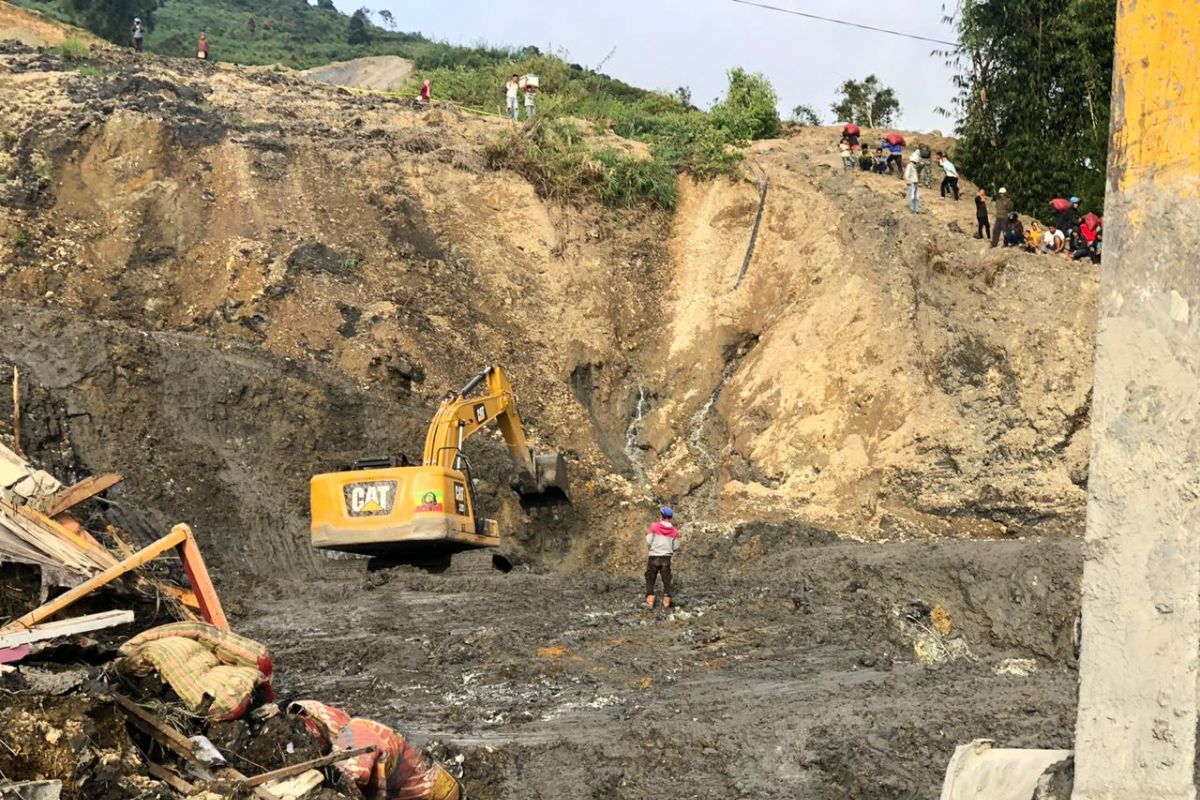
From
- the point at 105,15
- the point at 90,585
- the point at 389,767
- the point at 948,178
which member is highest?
the point at 105,15

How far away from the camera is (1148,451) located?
14.0 feet

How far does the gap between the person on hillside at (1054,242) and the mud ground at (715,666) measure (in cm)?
732

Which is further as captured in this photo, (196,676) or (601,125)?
(601,125)

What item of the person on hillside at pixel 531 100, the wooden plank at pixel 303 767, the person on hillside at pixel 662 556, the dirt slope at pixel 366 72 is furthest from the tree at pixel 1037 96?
the dirt slope at pixel 366 72

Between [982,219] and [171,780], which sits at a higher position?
[982,219]

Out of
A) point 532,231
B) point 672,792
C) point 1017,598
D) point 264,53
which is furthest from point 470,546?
point 264,53

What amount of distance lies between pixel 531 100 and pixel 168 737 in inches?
790

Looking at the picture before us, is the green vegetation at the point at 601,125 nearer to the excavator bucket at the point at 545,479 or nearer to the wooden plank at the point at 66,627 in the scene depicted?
the excavator bucket at the point at 545,479

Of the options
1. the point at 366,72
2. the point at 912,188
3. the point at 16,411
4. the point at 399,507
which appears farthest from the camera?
the point at 366,72

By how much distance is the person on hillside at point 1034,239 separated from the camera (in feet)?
64.3

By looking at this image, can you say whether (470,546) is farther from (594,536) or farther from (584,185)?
(584,185)

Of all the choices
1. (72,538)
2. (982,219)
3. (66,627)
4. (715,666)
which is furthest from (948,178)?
(66,627)

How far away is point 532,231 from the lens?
22906mm

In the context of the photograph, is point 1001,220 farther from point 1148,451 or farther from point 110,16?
point 110,16
